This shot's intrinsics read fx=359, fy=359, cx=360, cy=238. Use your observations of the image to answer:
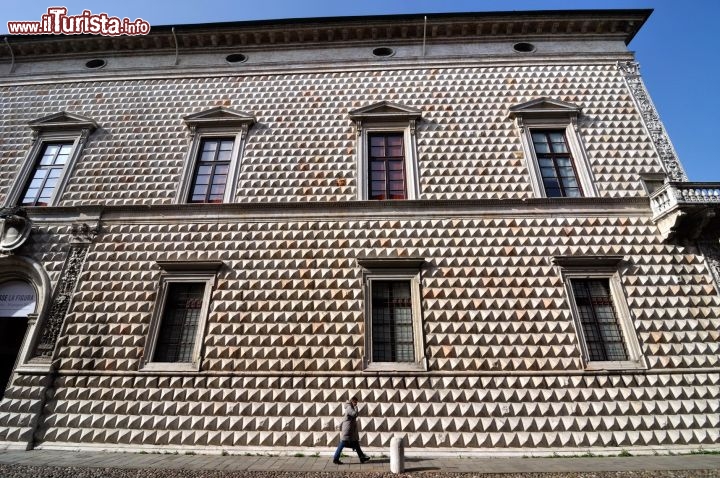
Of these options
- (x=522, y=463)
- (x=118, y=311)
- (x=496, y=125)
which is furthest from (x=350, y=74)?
(x=522, y=463)

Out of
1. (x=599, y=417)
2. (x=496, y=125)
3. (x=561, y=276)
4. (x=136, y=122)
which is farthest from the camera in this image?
(x=136, y=122)

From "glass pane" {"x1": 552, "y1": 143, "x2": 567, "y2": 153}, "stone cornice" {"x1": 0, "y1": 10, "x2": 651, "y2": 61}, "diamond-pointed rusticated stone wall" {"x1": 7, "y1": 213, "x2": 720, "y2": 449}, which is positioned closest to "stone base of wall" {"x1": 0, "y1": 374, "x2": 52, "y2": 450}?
"diamond-pointed rusticated stone wall" {"x1": 7, "y1": 213, "x2": 720, "y2": 449}

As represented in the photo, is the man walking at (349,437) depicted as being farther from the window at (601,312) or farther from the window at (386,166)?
the window at (386,166)

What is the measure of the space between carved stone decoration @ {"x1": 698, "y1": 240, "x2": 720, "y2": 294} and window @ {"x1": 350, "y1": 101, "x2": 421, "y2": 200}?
21.3 ft

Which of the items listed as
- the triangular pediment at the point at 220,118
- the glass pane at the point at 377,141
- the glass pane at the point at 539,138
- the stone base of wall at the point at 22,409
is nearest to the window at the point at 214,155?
the triangular pediment at the point at 220,118

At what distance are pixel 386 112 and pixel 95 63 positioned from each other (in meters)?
9.83

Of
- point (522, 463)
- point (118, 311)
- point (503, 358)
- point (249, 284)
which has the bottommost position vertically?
point (522, 463)

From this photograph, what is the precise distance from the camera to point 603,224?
8.37 m

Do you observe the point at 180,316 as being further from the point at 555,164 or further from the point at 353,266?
the point at 555,164

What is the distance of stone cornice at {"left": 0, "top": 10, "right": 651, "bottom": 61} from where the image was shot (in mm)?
10891

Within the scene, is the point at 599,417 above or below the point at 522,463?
above

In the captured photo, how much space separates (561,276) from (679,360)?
2625 millimetres

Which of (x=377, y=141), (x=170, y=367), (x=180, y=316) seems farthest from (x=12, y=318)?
(x=377, y=141)

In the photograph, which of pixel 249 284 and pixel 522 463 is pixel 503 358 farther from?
pixel 249 284
